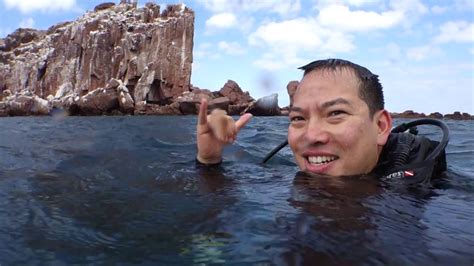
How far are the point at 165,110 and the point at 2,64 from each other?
89.1 feet

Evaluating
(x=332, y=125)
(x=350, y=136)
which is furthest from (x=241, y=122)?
(x=350, y=136)

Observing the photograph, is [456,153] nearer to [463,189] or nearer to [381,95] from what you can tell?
[463,189]

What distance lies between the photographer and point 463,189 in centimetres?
361

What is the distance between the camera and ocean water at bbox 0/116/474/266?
1870mm

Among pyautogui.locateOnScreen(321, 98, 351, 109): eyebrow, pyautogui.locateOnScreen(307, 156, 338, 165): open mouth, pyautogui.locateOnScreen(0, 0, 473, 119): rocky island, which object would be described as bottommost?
pyautogui.locateOnScreen(307, 156, 338, 165): open mouth

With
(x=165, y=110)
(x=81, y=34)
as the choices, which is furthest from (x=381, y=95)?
(x=81, y=34)

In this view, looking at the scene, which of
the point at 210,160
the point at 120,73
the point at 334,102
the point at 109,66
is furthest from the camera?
the point at 109,66

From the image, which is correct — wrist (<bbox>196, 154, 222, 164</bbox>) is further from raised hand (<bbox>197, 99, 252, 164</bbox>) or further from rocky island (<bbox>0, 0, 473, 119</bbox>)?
rocky island (<bbox>0, 0, 473, 119</bbox>)

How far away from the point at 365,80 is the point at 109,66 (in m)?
52.5

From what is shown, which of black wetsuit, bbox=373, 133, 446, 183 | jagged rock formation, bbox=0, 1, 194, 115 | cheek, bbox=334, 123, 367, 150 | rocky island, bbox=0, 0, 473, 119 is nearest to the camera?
cheek, bbox=334, 123, 367, 150

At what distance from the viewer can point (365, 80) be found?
3.25 meters

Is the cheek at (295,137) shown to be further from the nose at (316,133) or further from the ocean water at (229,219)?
the ocean water at (229,219)

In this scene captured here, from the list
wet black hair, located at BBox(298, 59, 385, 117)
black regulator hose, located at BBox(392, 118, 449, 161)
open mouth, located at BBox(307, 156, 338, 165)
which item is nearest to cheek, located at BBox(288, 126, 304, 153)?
open mouth, located at BBox(307, 156, 338, 165)

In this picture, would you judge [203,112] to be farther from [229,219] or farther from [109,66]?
[109,66]
